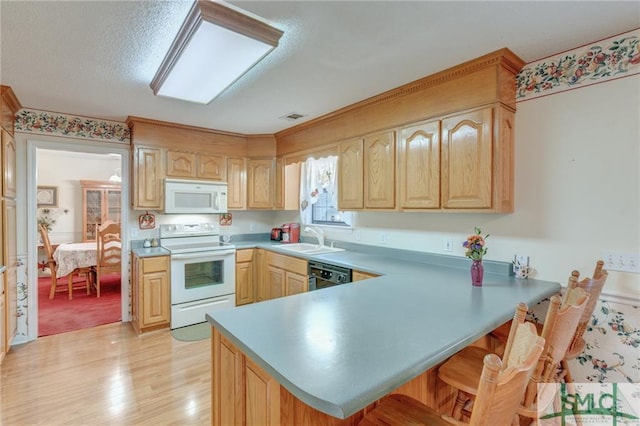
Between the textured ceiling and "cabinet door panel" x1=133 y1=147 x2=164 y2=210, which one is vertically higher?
the textured ceiling

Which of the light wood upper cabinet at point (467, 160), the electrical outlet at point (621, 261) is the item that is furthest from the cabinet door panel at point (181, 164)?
the electrical outlet at point (621, 261)

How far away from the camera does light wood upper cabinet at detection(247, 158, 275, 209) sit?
4199 mm

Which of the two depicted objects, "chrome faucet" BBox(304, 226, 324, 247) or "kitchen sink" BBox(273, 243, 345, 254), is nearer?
"kitchen sink" BBox(273, 243, 345, 254)

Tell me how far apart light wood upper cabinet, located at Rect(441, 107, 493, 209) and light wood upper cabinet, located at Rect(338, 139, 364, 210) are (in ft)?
2.75

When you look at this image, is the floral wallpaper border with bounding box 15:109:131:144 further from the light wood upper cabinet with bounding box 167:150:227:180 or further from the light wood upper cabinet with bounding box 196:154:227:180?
the light wood upper cabinet with bounding box 196:154:227:180

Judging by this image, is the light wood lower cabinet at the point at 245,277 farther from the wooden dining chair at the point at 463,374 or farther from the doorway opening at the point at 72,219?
the wooden dining chair at the point at 463,374

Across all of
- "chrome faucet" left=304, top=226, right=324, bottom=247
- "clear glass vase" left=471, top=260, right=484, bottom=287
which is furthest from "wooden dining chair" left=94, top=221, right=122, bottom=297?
"clear glass vase" left=471, top=260, right=484, bottom=287

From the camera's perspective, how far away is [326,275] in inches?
112

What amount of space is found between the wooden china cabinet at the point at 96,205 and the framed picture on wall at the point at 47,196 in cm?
44

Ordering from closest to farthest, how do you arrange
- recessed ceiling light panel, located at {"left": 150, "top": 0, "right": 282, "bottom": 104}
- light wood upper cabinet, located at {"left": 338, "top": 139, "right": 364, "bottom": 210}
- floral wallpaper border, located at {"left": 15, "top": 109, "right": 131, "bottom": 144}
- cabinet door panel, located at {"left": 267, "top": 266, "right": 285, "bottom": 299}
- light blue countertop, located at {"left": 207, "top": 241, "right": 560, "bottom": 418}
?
light blue countertop, located at {"left": 207, "top": 241, "right": 560, "bottom": 418} < recessed ceiling light panel, located at {"left": 150, "top": 0, "right": 282, "bottom": 104} < light wood upper cabinet, located at {"left": 338, "top": 139, "right": 364, "bottom": 210} < floral wallpaper border, located at {"left": 15, "top": 109, "right": 131, "bottom": 144} < cabinet door panel, located at {"left": 267, "top": 266, "right": 285, "bottom": 299}

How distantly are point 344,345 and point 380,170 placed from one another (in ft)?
6.18

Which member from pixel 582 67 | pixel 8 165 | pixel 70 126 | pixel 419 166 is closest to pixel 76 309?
pixel 8 165

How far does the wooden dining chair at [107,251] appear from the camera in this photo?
15.1 feet

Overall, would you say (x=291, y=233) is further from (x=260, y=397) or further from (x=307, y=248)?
(x=260, y=397)
